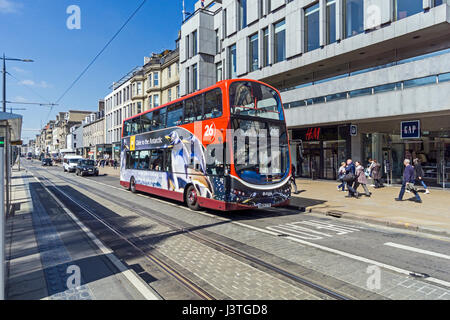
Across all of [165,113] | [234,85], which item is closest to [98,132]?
[165,113]

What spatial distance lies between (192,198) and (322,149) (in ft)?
44.4

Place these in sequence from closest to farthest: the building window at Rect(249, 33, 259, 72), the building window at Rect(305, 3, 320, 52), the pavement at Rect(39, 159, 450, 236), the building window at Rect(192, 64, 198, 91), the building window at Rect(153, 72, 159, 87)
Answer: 1. the pavement at Rect(39, 159, 450, 236)
2. the building window at Rect(305, 3, 320, 52)
3. the building window at Rect(249, 33, 259, 72)
4. the building window at Rect(192, 64, 198, 91)
5. the building window at Rect(153, 72, 159, 87)

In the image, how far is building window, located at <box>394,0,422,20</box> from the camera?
14.0m

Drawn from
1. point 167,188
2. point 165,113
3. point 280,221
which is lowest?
point 280,221

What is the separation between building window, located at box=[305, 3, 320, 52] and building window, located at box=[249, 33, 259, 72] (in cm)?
454

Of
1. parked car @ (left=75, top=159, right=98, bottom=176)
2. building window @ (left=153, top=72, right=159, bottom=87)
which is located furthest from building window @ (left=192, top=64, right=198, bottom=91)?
building window @ (left=153, top=72, right=159, bottom=87)

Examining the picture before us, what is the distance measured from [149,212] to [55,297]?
6281 millimetres

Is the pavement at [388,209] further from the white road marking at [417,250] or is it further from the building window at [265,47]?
the building window at [265,47]

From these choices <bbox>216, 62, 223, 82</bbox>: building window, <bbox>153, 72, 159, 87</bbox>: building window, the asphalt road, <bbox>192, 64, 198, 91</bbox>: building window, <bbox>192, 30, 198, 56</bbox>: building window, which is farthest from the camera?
<bbox>153, 72, 159, 87</bbox>: building window

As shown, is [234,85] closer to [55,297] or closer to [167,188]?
[167,188]

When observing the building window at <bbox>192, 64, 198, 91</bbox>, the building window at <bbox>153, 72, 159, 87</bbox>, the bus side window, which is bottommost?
the bus side window

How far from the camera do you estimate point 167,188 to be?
12.1 m

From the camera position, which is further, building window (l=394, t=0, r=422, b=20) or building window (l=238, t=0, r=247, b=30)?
building window (l=238, t=0, r=247, b=30)

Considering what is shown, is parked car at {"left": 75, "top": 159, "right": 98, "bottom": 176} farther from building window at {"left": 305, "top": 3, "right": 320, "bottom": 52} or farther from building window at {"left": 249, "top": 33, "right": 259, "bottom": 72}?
building window at {"left": 305, "top": 3, "right": 320, "bottom": 52}
